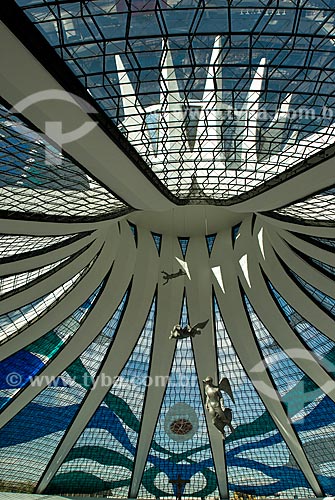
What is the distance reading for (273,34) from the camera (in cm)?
1317

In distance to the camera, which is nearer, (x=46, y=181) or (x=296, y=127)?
(x=296, y=127)

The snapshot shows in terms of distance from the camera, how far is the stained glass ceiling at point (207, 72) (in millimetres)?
12516

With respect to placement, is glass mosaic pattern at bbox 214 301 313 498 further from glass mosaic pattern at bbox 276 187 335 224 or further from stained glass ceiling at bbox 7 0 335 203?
stained glass ceiling at bbox 7 0 335 203

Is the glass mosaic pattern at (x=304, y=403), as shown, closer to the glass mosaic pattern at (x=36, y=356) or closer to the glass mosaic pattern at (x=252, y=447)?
the glass mosaic pattern at (x=252, y=447)

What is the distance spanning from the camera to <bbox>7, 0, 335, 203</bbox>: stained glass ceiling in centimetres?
1252

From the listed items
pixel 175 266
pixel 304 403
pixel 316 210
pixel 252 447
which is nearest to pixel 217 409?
pixel 316 210

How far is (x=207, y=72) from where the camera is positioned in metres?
15.5

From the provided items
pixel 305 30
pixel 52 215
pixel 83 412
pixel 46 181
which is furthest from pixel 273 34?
pixel 83 412

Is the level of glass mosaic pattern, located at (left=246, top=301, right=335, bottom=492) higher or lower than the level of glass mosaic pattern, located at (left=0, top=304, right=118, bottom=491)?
higher

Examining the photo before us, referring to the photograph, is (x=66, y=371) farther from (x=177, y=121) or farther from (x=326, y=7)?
(x=326, y=7)

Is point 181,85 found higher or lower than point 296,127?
lower

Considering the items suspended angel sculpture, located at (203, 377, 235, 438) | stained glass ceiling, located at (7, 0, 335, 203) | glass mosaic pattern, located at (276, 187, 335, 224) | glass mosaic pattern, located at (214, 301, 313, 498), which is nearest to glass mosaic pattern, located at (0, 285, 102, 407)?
glass mosaic pattern, located at (214, 301, 313, 498)

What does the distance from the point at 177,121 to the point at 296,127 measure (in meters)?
4.70

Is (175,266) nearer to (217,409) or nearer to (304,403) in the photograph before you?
(304,403)
